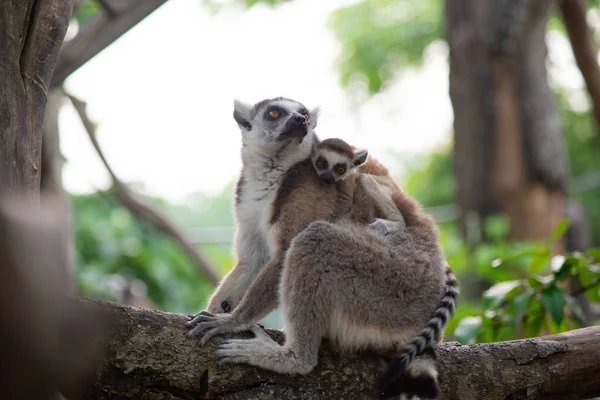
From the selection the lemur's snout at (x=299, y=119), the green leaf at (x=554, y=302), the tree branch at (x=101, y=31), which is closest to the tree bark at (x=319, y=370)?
the green leaf at (x=554, y=302)

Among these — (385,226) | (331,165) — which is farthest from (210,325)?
(331,165)

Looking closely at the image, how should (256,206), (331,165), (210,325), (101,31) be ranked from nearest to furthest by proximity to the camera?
(210,325), (256,206), (331,165), (101,31)

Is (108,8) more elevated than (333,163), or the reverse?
(108,8)

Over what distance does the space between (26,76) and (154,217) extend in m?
5.99

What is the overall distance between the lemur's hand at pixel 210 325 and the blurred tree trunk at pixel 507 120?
7.04 meters

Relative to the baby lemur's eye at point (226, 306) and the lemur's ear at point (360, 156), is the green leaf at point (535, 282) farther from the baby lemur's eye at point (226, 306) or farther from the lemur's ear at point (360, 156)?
the baby lemur's eye at point (226, 306)

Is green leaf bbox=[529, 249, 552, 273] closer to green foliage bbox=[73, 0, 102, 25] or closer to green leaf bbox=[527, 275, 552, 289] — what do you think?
green leaf bbox=[527, 275, 552, 289]

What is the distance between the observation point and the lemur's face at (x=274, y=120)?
4.52 metres

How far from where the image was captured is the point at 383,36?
1783cm

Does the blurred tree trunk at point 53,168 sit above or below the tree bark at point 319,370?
above

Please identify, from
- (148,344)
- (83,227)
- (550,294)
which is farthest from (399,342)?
(83,227)

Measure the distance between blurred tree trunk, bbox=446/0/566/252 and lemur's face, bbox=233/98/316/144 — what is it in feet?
18.8

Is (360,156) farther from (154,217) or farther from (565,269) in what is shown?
(154,217)

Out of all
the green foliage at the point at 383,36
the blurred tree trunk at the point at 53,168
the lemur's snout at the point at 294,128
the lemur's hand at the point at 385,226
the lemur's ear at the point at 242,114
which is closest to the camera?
the lemur's hand at the point at 385,226
